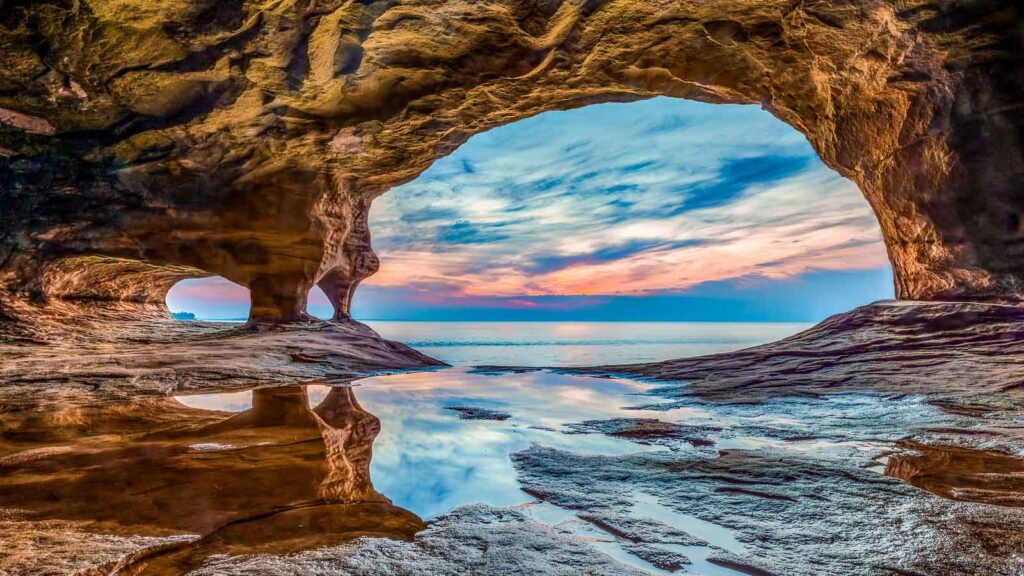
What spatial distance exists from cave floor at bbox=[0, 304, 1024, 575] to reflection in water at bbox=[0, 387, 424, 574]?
0.05ft

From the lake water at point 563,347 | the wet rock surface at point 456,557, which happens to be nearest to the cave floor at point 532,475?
the wet rock surface at point 456,557

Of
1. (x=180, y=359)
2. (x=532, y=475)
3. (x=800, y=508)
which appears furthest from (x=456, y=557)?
(x=180, y=359)

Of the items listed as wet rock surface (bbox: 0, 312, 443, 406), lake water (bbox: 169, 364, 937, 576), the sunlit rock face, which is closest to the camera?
lake water (bbox: 169, 364, 937, 576)

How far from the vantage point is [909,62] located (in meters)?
7.18

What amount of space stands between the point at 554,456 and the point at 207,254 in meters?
11.7

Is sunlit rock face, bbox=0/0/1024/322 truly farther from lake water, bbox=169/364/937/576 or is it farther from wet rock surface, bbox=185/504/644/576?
wet rock surface, bbox=185/504/644/576

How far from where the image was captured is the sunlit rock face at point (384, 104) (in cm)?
698

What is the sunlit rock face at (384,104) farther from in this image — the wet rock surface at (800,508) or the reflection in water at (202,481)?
the wet rock surface at (800,508)

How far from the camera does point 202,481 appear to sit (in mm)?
2551

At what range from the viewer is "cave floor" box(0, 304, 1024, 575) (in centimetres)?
169

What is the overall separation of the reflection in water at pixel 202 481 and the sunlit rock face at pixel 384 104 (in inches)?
239

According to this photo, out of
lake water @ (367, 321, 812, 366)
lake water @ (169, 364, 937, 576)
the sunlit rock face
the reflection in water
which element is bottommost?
lake water @ (367, 321, 812, 366)

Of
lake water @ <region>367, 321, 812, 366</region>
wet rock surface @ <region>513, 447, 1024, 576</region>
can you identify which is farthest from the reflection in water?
lake water @ <region>367, 321, 812, 366</region>

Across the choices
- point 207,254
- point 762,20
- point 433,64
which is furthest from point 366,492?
point 207,254
